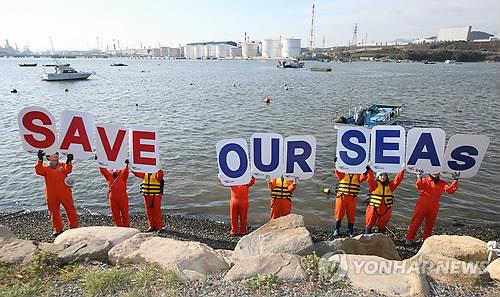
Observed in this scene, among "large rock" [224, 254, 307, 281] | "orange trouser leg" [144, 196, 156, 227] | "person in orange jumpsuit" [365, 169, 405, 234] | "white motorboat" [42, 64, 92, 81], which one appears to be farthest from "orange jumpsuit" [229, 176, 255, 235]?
"white motorboat" [42, 64, 92, 81]

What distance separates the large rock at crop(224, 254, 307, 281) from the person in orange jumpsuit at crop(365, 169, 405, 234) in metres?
4.42

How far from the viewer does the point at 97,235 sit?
25.4ft

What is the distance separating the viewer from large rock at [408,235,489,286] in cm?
565

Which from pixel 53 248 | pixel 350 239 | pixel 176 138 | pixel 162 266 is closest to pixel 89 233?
pixel 53 248

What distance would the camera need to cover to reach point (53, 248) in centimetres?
681

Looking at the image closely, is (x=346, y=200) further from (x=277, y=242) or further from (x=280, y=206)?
(x=277, y=242)

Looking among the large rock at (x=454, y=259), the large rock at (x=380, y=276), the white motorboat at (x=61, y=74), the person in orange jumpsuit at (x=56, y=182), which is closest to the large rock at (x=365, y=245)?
the large rock at (x=454, y=259)

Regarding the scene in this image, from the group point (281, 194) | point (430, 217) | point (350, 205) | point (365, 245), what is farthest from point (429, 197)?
point (281, 194)

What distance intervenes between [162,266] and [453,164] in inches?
288

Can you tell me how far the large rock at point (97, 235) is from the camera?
7.49 meters

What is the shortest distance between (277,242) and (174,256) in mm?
2021

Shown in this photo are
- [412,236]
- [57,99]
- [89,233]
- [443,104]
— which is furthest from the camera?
[57,99]

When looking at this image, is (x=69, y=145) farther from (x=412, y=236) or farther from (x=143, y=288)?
(x=412, y=236)

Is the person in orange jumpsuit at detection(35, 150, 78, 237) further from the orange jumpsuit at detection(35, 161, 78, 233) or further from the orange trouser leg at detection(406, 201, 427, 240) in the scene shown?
the orange trouser leg at detection(406, 201, 427, 240)
